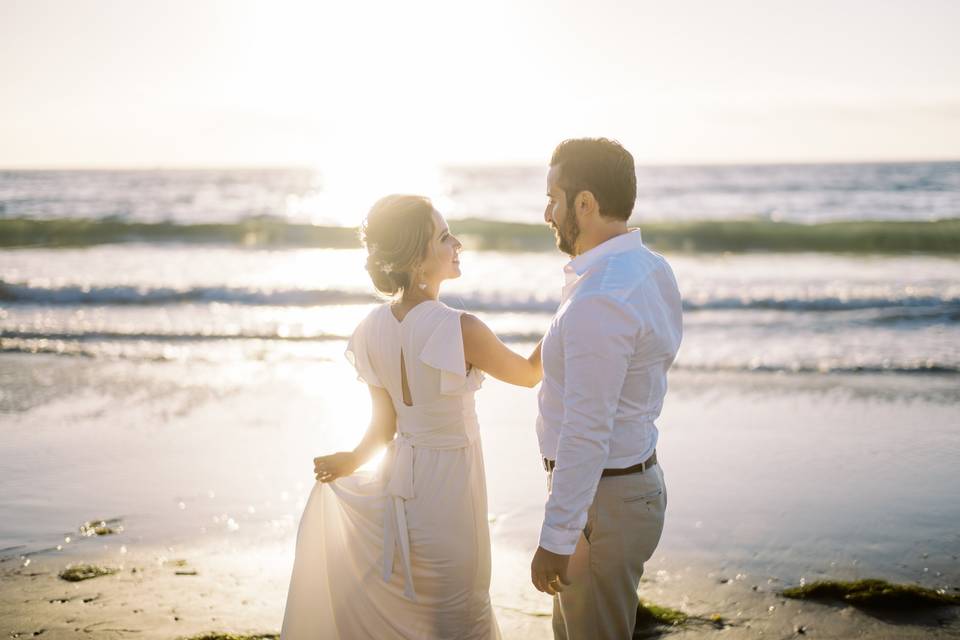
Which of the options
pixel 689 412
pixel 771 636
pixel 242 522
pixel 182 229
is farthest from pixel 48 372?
pixel 182 229

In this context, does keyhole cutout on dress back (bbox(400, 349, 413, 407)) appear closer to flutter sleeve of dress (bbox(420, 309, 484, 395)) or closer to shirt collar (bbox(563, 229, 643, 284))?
flutter sleeve of dress (bbox(420, 309, 484, 395))

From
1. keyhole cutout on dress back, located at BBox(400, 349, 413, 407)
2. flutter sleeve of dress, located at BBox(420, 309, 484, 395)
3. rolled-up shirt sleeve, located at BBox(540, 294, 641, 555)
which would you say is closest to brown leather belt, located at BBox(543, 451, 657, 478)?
rolled-up shirt sleeve, located at BBox(540, 294, 641, 555)

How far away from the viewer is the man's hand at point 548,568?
7.55 ft

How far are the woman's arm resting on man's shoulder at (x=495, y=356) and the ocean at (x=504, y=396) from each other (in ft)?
7.27

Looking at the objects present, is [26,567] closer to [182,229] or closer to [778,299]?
[778,299]

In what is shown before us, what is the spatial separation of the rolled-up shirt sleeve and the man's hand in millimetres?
31

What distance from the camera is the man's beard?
245 cm

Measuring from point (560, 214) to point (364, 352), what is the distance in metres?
0.97

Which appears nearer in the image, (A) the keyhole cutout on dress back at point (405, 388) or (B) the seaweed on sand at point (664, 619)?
(A) the keyhole cutout on dress back at point (405, 388)

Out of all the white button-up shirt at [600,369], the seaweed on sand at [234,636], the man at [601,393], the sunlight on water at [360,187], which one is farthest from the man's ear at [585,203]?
the sunlight on water at [360,187]

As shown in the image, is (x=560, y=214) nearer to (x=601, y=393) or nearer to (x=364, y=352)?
(x=601, y=393)

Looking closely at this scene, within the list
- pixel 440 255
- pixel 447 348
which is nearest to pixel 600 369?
pixel 447 348

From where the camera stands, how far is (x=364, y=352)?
10.1ft

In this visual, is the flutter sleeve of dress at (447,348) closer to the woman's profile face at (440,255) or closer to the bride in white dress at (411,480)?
the bride in white dress at (411,480)
